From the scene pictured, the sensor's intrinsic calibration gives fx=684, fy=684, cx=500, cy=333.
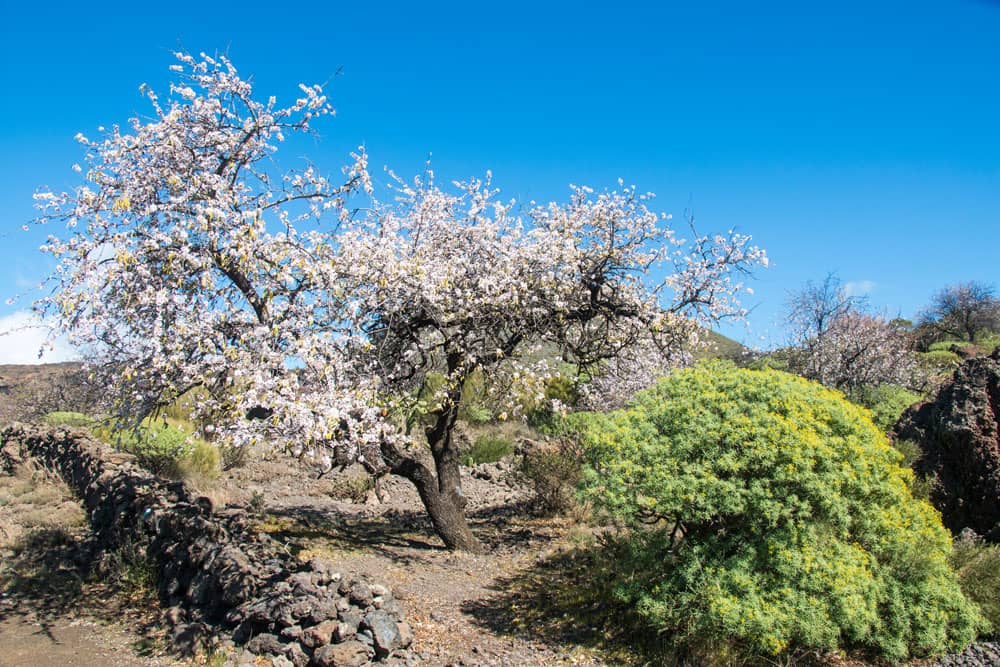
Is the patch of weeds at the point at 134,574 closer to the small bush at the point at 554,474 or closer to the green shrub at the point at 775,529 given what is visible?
the green shrub at the point at 775,529

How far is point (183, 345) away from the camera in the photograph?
6.59 m

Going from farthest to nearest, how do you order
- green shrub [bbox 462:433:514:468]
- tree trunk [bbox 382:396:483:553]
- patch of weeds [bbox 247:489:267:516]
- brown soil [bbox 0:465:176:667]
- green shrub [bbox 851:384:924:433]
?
green shrub [bbox 462:433:514:468] < patch of weeds [bbox 247:489:267:516] < green shrub [bbox 851:384:924:433] < tree trunk [bbox 382:396:483:553] < brown soil [bbox 0:465:176:667]

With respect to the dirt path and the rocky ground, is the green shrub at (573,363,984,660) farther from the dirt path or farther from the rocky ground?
the dirt path

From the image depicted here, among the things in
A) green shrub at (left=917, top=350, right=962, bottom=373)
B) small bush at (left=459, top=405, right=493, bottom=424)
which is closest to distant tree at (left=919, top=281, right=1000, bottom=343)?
green shrub at (left=917, top=350, right=962, bottom=373)

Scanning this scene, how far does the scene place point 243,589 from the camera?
23.0 feet

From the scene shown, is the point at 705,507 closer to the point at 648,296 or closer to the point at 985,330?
the point at 648,296

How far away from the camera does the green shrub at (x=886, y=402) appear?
36.8 ft

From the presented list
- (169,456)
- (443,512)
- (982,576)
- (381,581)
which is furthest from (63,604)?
(982,576)

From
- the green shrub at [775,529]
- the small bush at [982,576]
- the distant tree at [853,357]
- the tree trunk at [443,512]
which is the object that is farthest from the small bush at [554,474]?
the distant tree at [853,357]

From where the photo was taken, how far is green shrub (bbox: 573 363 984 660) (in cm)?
564

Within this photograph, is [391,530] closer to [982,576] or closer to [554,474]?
[554,474]

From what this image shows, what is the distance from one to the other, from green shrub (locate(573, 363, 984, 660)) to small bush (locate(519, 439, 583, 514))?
198 inches

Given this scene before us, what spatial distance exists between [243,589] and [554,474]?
6006 millimetres

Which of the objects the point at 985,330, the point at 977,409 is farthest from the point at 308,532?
the point at 985,330
